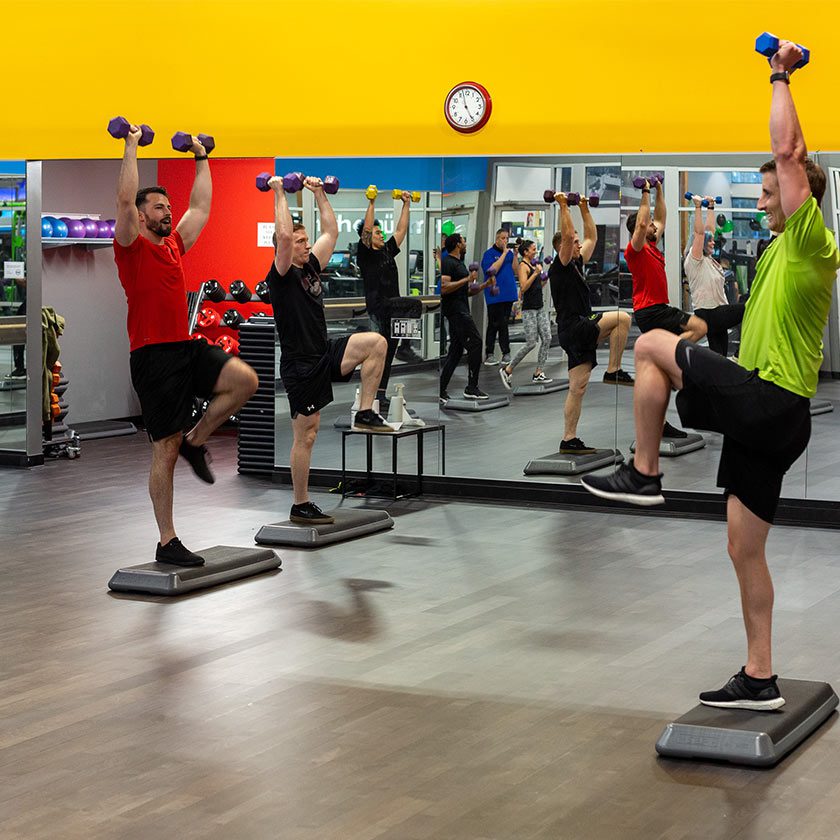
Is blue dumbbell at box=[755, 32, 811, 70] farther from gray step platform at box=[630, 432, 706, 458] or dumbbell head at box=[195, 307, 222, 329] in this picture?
dumbbell head at box=[195, 307, 222, 329]

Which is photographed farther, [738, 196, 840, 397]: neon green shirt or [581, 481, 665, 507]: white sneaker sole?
[581, 481, 665, 507]: white sneaker sole

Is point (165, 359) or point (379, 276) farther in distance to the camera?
point (379, 276)

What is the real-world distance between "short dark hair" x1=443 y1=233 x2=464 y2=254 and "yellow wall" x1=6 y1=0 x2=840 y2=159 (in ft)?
1.72

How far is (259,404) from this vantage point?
8664 millimetres

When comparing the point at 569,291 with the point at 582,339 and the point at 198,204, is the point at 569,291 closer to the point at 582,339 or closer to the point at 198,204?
the point at 582,339

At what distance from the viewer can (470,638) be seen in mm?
4816

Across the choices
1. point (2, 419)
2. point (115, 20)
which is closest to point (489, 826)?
point (115, 20)

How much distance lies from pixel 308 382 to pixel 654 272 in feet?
6.83

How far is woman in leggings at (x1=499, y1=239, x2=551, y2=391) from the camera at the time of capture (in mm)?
7676

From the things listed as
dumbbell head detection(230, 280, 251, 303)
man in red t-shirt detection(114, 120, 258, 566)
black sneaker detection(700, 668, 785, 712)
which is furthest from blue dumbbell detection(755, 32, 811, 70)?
dumbbell head detection(230, 280, 251, 303)

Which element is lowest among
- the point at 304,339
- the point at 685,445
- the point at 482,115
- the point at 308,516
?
the point at 308,516

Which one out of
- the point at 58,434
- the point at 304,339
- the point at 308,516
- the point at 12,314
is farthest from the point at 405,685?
the point at 58,434

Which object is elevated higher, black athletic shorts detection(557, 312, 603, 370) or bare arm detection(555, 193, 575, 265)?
bare arm detection(555, 193, 575, 265)

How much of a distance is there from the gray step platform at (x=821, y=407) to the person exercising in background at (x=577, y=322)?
1.03 meters
